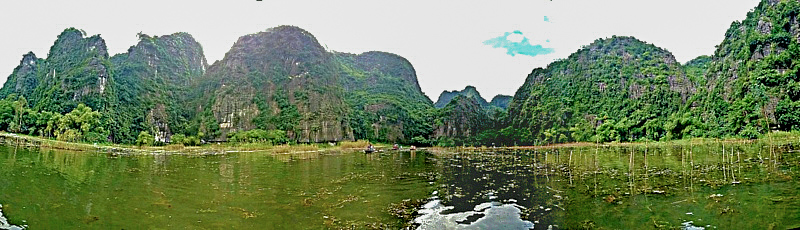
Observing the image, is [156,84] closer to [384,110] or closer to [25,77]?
[25,77]

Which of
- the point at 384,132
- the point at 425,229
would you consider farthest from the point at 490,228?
the point at 384,132

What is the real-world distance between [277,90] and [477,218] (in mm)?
141483

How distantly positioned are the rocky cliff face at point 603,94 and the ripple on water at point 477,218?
73.5 meters

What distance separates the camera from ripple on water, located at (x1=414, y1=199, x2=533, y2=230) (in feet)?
38.8

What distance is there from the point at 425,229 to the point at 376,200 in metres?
5.42

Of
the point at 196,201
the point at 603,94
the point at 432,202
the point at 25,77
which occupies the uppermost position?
the point at 25,77

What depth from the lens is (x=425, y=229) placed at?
11633mm

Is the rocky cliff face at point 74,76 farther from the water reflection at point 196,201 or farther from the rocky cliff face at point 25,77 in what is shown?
the water reflection at point 196,201

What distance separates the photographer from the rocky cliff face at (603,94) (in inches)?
3602

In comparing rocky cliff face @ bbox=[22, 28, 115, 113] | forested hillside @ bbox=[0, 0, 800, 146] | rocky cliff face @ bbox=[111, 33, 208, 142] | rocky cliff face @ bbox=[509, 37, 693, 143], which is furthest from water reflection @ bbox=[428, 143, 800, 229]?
rocky cliff face @ bbox=[22, 28, 115, 113]

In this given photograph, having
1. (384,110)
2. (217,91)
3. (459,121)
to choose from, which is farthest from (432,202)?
(217,91)

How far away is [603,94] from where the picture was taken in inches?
4599

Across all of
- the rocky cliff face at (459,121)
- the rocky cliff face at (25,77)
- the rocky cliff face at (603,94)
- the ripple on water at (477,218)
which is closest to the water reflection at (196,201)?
the ripple on water at (477,218)

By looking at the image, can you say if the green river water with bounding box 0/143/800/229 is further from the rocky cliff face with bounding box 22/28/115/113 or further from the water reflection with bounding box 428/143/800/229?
the rocky cliff face with bounding box 22/28/115/113
